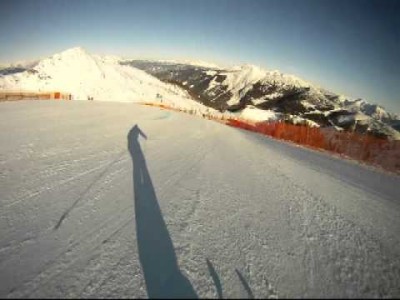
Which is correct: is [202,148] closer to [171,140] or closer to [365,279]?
[171,140]

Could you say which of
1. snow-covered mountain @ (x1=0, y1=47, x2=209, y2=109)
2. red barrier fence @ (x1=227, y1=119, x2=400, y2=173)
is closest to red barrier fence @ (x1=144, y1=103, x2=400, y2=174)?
A: red barrier fence @ (x1=227, y1=119, x2=400, y2=173)

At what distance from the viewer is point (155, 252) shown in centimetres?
351

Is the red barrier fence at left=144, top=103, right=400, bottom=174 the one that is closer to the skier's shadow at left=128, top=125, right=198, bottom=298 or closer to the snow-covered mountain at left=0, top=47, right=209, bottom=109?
the skier's shadow at left=128, top=125, right=198, bottom=298

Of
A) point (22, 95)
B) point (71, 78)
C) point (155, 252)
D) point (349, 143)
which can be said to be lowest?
point (155, 252)

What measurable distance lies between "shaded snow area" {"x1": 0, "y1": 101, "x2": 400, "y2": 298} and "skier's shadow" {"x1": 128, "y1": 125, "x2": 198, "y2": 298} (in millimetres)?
14

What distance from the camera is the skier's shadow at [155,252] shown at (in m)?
2.94

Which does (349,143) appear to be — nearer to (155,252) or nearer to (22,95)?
(155,252)

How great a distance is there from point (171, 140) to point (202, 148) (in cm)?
133

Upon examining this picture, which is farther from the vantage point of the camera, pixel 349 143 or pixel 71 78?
pixel 71 78

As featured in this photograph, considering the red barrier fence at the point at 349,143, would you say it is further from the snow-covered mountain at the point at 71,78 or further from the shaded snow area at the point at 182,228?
the snow-covered mountain at the point at 71,78

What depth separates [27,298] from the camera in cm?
275

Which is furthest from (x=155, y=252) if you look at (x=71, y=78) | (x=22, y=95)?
(x=71, y=78)

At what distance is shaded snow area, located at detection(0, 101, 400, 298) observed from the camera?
3.07 m

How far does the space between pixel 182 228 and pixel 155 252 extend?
2.22 ft
